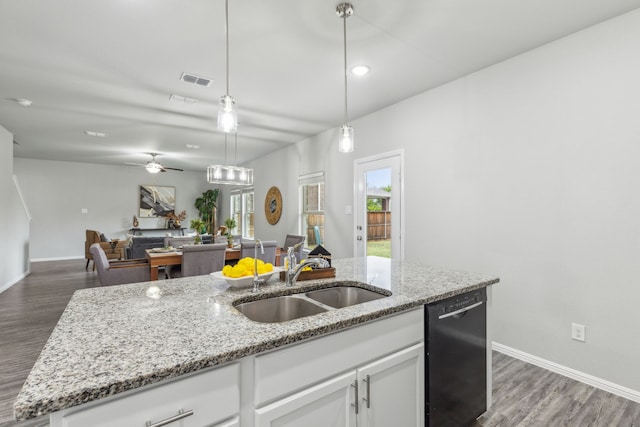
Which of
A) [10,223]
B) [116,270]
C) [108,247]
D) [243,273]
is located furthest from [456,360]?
[108,247]

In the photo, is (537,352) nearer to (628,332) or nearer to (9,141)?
(628,332)

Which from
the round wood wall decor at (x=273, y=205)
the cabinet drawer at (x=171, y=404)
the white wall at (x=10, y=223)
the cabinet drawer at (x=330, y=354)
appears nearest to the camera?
the cabinet drawer at (x=171, y=404)

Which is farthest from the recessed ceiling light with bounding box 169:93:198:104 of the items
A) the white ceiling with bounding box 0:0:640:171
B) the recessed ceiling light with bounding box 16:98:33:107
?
the recessed ceiling light with bounding box 16:98:33:107

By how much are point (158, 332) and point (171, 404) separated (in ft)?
0.88

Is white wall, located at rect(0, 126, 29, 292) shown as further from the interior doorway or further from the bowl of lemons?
the interior doorway

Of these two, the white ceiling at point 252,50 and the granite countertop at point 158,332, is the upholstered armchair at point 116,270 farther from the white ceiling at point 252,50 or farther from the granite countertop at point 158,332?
the granite countertop at point 158,332

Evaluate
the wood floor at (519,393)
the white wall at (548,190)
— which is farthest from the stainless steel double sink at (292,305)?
the white wall at (548,190)

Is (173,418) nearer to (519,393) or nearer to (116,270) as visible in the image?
(519,393)

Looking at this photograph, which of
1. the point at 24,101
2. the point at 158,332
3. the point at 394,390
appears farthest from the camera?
the point at 24,101

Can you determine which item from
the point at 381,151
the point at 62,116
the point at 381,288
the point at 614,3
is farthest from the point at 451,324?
the point at 62,116

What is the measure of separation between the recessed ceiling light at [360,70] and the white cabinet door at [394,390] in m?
2.42

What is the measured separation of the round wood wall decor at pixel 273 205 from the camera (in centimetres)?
630

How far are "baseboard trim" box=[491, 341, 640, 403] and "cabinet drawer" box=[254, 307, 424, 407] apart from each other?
177 cm

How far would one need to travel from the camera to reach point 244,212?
322 inches
